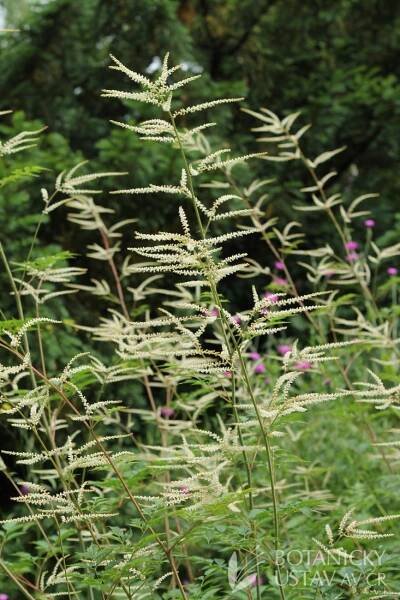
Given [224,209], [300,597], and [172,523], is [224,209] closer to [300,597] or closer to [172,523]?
[172,523]

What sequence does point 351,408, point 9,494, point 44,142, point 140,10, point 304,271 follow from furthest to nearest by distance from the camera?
point 304,271
point 140,10
point 44,142
point 9,494
point 351,408

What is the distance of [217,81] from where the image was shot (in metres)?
8.15

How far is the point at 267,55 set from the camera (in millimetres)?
8430

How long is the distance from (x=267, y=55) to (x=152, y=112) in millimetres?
2419

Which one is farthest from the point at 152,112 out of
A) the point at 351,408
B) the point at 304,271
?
the point at 351,408

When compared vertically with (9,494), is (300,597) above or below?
above

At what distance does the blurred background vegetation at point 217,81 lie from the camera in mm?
5953

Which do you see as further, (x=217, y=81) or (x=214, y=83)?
(x=217, y=81)

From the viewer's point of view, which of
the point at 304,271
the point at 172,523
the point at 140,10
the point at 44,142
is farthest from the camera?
the point at 304,271

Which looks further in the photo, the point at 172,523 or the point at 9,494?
the point at 9,494

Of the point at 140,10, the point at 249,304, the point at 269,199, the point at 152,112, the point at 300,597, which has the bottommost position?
the point at 249,304

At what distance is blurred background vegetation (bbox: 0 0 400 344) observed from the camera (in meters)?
5.95

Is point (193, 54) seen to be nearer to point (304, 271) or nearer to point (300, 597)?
point (304, 271)

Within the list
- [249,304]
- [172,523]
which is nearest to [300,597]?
[172,523]
